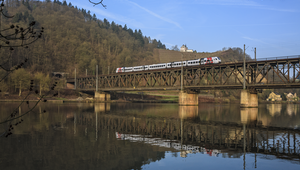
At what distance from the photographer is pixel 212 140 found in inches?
747

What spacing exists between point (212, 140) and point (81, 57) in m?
151

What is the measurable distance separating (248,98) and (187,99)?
19.1 meters

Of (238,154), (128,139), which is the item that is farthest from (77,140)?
(238,154)

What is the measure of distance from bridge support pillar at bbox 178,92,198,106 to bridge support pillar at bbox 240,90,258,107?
17412 mm

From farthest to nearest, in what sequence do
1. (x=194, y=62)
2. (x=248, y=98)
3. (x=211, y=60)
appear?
1. (x=194, y=62)
2. (x=211, y=60)
3. (x=248, y=98)

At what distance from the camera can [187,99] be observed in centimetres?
7838

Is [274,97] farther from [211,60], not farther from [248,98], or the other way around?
[248,98]

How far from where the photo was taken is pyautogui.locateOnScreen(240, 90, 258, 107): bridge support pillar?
64906mm

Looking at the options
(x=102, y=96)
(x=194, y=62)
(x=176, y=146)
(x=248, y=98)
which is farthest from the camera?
(x=102, y=96)

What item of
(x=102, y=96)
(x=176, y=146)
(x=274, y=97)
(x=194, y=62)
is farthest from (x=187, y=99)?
(x=274, y=97)

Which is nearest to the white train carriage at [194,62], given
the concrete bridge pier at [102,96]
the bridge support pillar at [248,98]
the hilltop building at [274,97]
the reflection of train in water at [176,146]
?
the bridge support pillar at [248,98]

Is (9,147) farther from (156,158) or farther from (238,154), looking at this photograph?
(238,154)

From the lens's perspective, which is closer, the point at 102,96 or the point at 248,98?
the point at 248,98

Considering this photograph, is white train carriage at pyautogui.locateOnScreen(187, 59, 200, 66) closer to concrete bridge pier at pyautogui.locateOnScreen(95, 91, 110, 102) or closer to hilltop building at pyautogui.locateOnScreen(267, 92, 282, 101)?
concrete bridge pier at pyautogui.locateOnScreen(95, 91, 110, 102)
